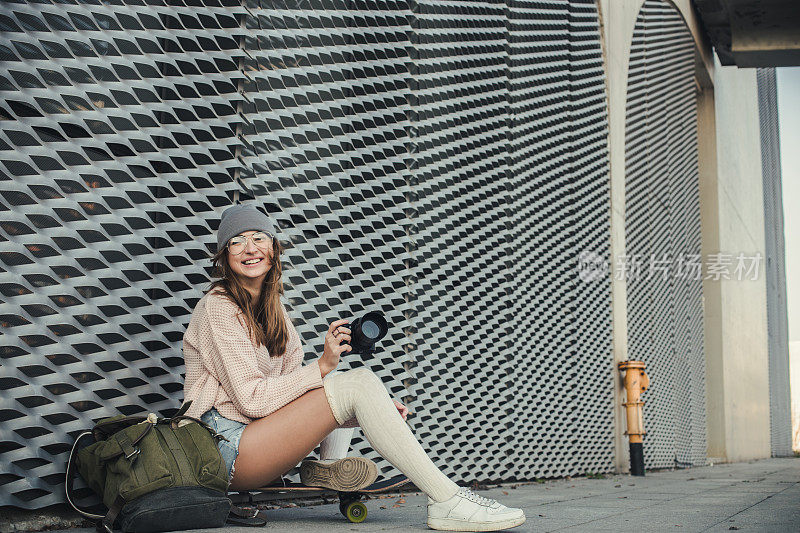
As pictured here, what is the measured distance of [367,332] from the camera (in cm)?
332

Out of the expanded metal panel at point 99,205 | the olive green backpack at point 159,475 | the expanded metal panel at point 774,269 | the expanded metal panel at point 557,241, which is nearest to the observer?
the olive green backpack at point 159,475

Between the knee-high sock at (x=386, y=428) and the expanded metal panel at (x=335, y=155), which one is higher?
the expanded metal panel at (x=335, y=155)

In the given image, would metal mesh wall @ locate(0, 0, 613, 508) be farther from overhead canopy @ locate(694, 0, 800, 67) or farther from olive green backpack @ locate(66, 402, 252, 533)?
overhead canopy @ locate(694, 0, 800, 67)

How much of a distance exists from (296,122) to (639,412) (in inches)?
231

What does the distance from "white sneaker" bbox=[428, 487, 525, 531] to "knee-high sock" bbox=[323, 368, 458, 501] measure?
0.15 ft

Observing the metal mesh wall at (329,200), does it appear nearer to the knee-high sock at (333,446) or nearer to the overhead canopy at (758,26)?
the knee-high sock at (333,446)

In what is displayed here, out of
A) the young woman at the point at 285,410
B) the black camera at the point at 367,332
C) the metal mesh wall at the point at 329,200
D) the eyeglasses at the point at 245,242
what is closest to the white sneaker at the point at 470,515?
the young woman at the point at 285,410

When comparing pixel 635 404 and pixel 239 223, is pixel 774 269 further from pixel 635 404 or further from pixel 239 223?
pixel 239 223

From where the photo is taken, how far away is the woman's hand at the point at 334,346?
3.30 m

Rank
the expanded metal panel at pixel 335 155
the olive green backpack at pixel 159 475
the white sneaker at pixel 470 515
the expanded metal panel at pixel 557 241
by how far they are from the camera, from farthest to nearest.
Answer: the expanded metal panel at pixel 557 241
the expanded metal panel at pixel 335 155
the white sneaker at pixel 470 515
the olive green backpack at pixel 159 475

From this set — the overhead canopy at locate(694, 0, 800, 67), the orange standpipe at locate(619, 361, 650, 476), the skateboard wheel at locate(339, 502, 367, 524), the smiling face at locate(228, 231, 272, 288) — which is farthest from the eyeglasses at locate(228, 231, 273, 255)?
the overhead canopy at locate(694, 0, 800, 67)

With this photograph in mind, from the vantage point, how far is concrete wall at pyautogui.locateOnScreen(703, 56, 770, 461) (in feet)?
47.0

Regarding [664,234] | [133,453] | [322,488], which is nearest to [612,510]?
[322,488]

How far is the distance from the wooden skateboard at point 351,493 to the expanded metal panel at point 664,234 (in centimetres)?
668
